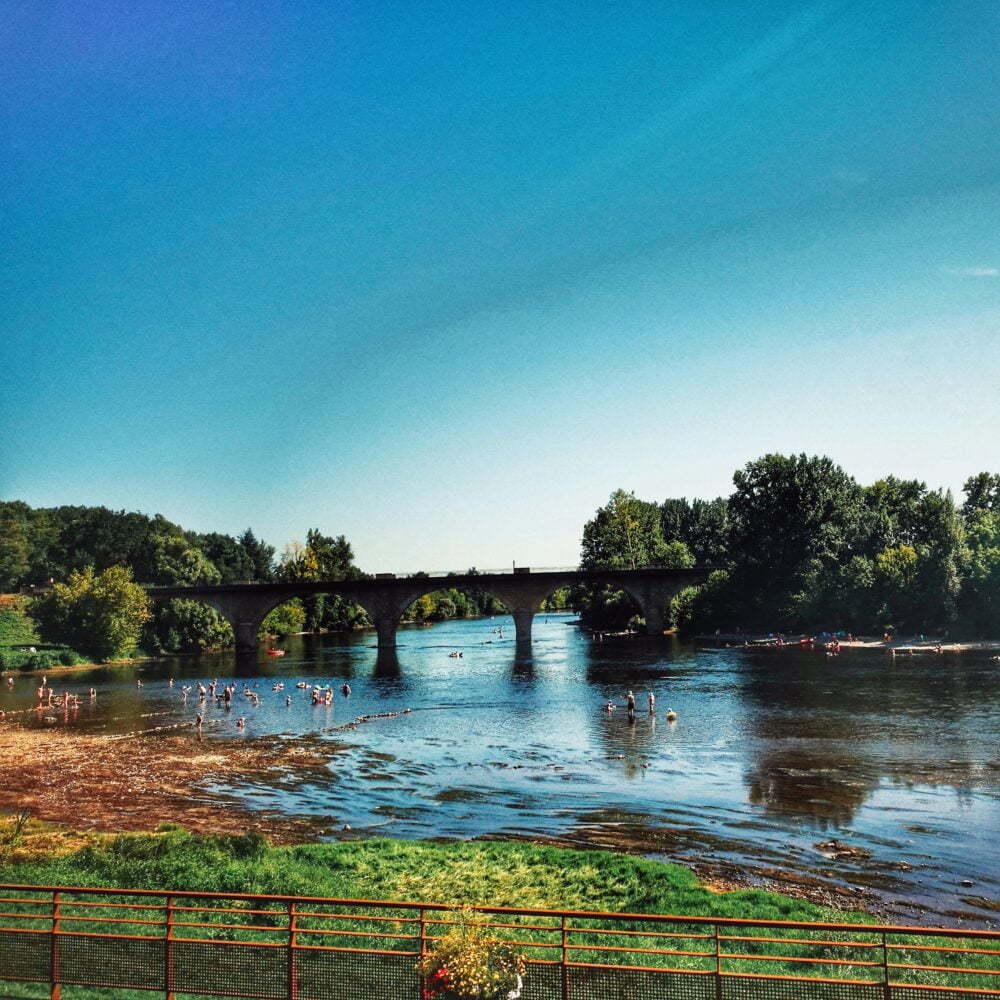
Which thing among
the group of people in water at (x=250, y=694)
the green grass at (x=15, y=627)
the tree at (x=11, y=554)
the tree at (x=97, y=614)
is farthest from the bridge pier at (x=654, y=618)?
the tree at (x=11, y=554)

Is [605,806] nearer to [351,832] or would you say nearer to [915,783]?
[351,832]

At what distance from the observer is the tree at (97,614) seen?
300 feet

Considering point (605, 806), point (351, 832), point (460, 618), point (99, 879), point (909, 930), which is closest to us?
point (909, 930)

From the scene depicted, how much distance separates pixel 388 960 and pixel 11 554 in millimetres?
123120

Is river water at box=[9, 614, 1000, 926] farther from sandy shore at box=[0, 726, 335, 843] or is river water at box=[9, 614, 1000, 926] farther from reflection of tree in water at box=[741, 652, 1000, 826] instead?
sandy shore at box=[0, 726, 335, 843]

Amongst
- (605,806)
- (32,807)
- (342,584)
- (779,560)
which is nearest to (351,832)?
(605,806)

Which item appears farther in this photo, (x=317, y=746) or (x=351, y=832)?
(x=317, y=746)

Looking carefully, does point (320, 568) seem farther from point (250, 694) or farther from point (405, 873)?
point (405, 873)

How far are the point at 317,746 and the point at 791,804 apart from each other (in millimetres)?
23431

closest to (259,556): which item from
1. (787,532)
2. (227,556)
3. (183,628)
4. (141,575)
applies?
(227,556)

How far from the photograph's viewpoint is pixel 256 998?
1139 centimetres

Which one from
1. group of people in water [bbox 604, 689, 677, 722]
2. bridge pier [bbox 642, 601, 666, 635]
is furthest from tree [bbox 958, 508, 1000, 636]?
group of people in water [bbox 604, 689, 677, 722]

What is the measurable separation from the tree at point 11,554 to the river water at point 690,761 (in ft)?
172

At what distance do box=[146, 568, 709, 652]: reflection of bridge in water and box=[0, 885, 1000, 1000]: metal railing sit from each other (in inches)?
3166
